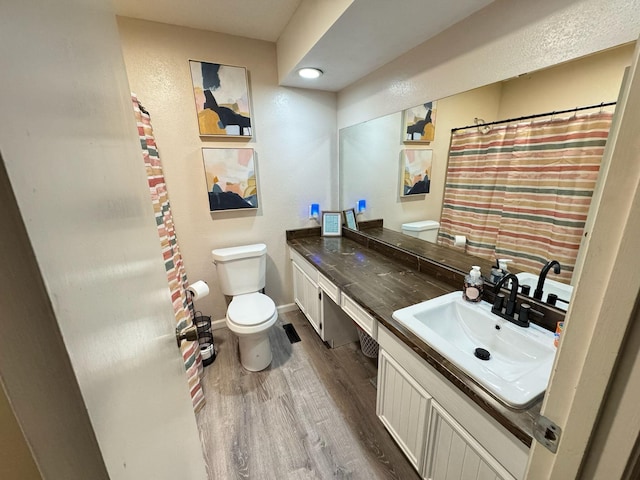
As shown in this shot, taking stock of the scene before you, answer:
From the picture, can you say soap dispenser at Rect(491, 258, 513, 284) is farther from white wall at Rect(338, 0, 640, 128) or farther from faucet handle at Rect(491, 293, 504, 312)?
white wall at Rect(338, 0, 640, 128)

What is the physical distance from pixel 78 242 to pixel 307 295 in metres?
2.00

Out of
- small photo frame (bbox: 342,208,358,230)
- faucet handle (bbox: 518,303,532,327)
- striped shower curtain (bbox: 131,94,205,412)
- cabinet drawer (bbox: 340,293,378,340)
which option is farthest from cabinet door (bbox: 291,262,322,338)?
faucet handle (bbox: 518,303,532,327)

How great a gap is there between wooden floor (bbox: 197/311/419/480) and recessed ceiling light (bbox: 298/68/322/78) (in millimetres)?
2137

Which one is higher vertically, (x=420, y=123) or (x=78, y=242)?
(x=420, y=123)

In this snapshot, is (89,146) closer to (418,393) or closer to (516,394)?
(516,394)

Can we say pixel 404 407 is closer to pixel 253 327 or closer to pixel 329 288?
pixel 329 288

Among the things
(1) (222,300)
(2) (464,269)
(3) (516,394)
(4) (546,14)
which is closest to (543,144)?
(4) (546,14)

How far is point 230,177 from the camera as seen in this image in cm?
217

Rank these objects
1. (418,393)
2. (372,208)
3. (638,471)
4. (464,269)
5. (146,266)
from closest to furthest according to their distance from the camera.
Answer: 1. (638,471)
2. (146,266)
3. (418,393)
4. (464,269)
5. (372,208)

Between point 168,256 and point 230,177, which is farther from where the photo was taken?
point 230,177

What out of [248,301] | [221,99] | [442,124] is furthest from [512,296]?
[221,99]

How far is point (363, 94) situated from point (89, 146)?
2051 millimetres

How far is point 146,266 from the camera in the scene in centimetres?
67

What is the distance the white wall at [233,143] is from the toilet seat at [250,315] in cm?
49
